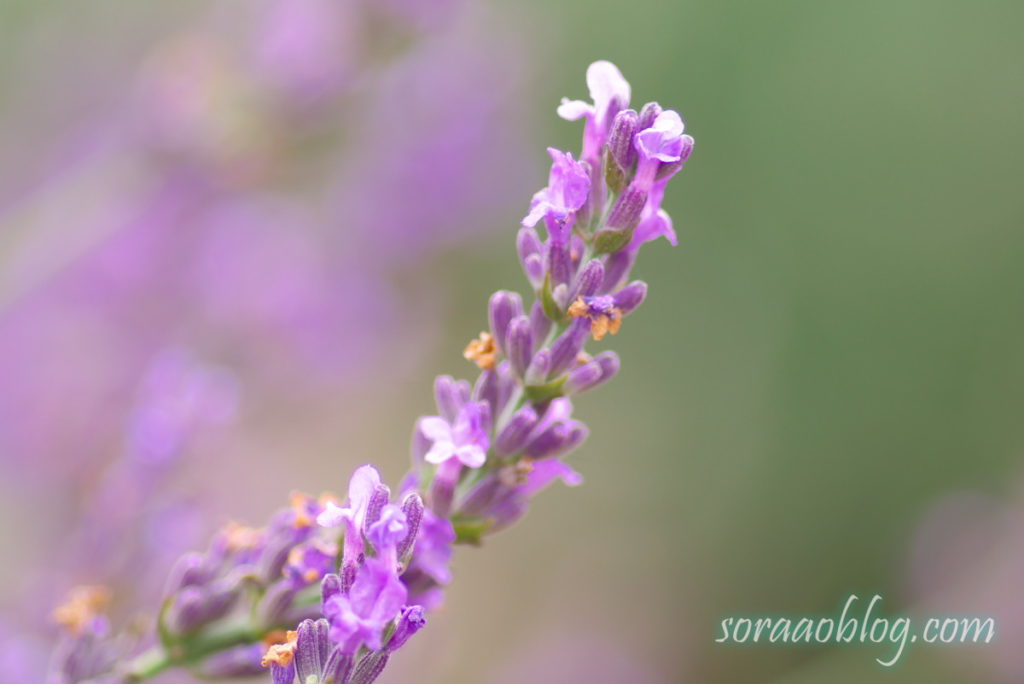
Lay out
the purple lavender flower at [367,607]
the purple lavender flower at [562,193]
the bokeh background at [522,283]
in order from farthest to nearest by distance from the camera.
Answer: the bokeh background at [522,283] → the purple lavender flower at [562,193] → the purple lavender flower at [367,607]

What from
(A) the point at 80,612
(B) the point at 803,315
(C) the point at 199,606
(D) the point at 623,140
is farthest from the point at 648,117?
(B) the point at 803,315

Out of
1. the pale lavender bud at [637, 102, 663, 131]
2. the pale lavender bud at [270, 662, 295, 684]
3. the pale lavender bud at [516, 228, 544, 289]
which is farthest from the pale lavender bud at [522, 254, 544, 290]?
the pale lavender bud at [270, 662, 295, 684]

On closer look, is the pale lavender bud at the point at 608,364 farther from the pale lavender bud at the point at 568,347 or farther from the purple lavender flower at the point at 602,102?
the purple lavender flower at the point at 602,102

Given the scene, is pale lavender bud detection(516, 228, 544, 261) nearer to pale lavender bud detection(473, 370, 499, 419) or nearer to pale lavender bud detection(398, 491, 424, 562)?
pale lavender bud detection(473, 370, 499, 419)

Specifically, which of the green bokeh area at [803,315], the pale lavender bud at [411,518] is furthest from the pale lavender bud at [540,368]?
the green bokeh area at [803,315]

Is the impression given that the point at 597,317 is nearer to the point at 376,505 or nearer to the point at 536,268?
the point at 536,268
